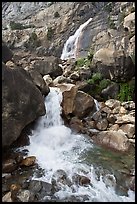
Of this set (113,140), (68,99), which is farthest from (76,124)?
(113,140)

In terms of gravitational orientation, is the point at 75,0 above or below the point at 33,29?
above

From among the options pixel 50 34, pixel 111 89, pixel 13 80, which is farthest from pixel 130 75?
pixel 50 34

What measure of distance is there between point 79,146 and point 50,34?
21.8m

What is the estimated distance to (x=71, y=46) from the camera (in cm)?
2814

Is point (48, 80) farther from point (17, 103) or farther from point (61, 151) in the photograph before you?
point (61, 151)

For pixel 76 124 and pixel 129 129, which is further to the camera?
pixel 76 124

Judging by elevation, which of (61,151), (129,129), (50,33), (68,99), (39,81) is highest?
(50,33)

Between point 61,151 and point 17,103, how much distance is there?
99.3 inches

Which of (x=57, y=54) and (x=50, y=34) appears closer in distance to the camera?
(x=57, y=54)

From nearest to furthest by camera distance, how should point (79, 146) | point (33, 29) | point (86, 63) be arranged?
1. point (79, 146)
2. point (86, 63)
3. point (33, 29)

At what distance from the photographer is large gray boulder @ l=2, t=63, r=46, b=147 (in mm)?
10508

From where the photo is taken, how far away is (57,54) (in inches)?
1142

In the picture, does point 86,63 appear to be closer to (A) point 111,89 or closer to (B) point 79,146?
(A) point 111,89

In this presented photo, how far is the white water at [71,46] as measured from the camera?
26991 millimetres
